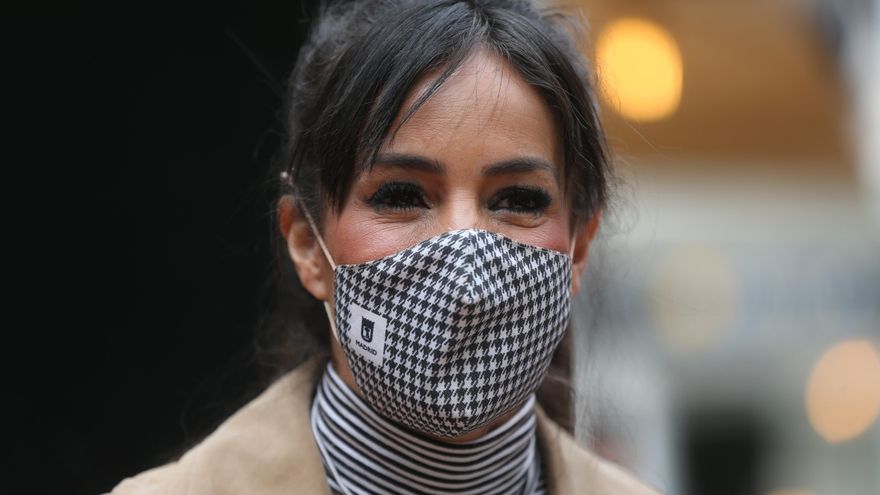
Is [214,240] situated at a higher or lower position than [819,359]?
higher

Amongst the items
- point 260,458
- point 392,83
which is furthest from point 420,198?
point 260,458

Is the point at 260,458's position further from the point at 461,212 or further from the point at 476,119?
the point at 476,119

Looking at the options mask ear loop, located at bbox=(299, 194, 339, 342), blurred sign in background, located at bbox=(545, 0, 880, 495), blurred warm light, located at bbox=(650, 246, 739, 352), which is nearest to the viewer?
mask ear loop, located at bbox=(299, 194, 339, 342)

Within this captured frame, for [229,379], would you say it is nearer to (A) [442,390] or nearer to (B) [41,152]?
(B) [41,152]

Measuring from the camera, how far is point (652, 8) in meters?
8.16

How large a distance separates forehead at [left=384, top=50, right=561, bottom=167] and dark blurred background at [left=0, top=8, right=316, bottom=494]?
4.48 ft

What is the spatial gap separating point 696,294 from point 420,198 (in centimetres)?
928

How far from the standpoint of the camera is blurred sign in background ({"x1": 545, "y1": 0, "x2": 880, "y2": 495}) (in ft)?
29.5

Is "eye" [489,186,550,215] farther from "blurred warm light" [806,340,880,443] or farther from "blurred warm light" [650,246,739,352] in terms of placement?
"blurred warm light" [806,340,880,443]

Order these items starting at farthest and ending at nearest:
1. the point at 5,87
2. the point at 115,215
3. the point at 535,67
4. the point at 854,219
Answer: the point at 854,219
the point at 115,215
the point at 5,87
the point at 535,67

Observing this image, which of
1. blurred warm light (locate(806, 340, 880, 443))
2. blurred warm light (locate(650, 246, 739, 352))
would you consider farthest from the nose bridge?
blurred warm light (locate(806, 340, 880, 443))

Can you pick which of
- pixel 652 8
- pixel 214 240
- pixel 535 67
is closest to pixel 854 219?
pixel 652 8

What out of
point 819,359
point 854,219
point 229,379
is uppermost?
point 229,379

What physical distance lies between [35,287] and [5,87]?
67cm
